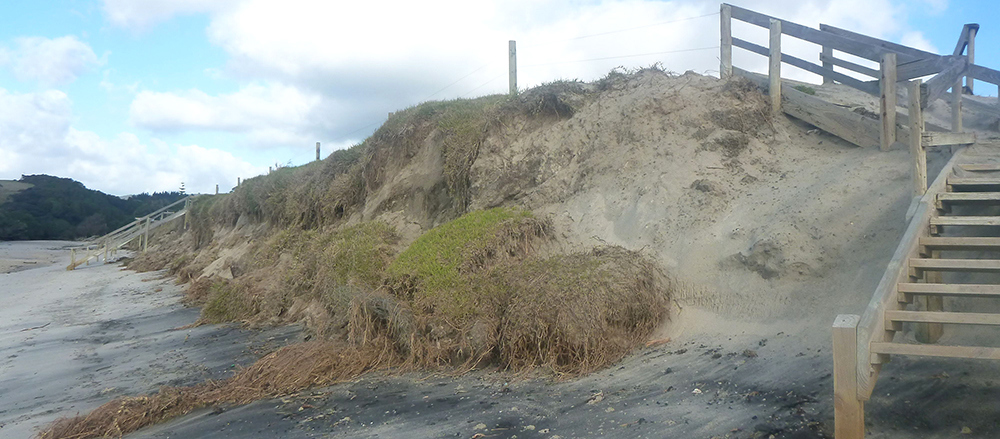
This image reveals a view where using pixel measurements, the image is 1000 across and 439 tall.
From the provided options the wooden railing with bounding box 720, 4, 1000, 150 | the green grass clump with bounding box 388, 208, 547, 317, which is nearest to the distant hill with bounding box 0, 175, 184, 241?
the green grass clump with bounding box 388, 208, 547, 317

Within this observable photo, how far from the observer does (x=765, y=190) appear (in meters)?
8.65

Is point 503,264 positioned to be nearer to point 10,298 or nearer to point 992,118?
point 992,118

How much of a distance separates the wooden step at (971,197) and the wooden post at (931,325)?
1.51ft

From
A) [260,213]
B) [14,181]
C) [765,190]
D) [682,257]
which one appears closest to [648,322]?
[682,257]

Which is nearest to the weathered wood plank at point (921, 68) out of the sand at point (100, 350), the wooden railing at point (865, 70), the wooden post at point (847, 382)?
the wooden railing at point (865, 70)

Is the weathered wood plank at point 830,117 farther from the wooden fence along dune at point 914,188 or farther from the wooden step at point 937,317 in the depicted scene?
the wooden step at point 937,317

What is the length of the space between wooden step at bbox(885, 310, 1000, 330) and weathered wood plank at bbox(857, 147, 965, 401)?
2.7 inches

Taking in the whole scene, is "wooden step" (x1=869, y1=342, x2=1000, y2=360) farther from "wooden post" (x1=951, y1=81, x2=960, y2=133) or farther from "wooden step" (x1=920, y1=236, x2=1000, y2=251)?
"wooden post" (x1=951, y1=81, x2=960, y2=133)

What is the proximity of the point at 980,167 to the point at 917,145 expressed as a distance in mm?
729

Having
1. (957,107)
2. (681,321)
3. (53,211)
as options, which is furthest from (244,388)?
(53,211)

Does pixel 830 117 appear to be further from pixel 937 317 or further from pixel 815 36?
pixel 937 317

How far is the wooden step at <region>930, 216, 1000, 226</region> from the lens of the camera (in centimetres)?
505

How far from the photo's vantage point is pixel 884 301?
4184 millimetres

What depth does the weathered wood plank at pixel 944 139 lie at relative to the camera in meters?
6.19
